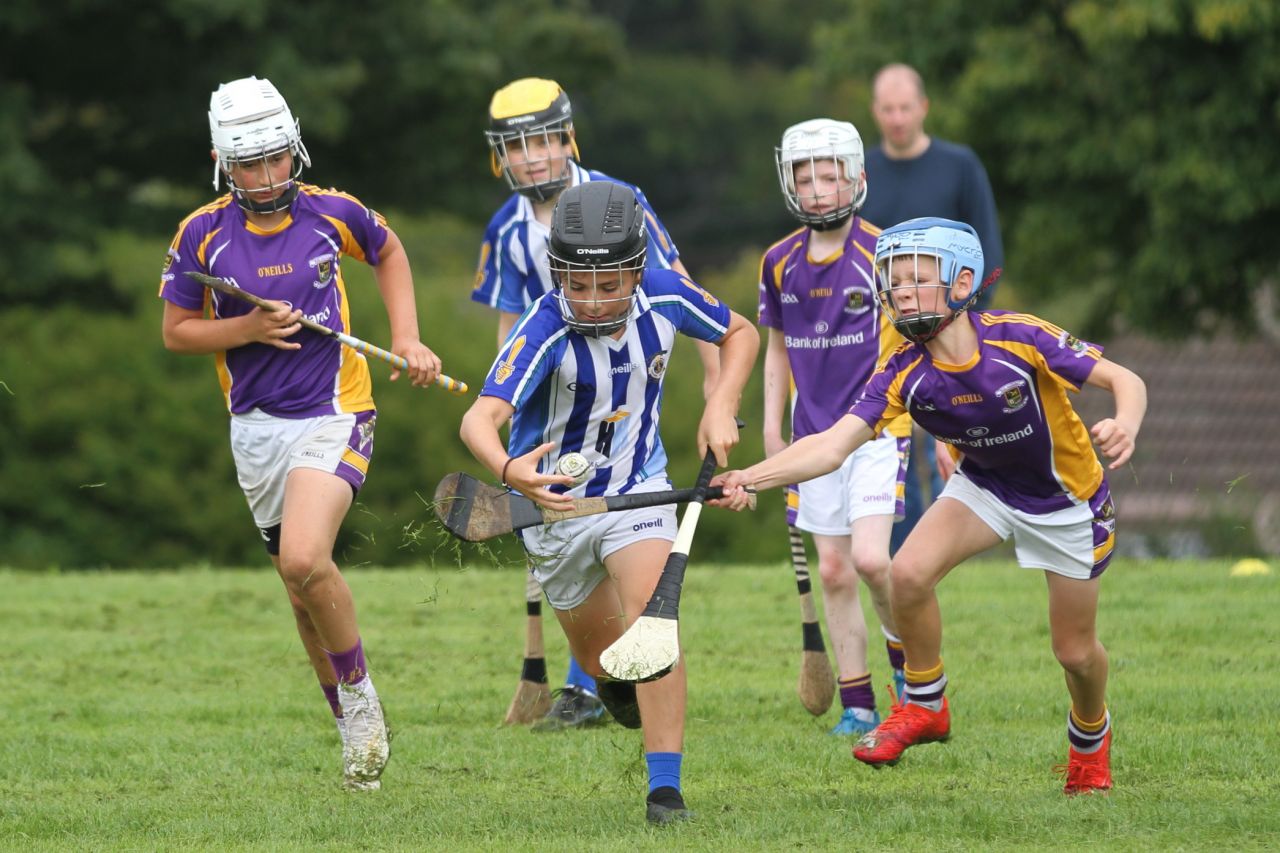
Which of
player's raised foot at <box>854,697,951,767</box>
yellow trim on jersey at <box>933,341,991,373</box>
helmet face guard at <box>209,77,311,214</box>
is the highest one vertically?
helmet face guard at <box>209,77,311,214</box>

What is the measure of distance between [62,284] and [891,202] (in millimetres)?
12463

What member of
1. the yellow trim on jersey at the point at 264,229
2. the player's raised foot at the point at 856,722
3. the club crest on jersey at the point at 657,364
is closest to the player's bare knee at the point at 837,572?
the player's raised foot at the point at 856,722

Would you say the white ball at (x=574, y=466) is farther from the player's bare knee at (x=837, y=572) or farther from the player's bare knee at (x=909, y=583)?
the player's bare knee at (x=837, y=572)

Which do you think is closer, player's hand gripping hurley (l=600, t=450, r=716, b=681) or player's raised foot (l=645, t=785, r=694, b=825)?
player's hand gripping hurley (l=600, t=450, r=716, b=681)

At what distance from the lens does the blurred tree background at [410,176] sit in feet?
46.0

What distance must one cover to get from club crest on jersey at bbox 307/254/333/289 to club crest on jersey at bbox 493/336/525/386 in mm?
1023

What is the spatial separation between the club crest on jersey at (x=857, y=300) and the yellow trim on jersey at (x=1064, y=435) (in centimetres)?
137

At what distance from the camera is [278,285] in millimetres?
6484

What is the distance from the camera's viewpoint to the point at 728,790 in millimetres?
6332

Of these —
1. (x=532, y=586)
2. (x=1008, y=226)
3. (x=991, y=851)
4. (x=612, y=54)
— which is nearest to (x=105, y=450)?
(x=612, y=54)

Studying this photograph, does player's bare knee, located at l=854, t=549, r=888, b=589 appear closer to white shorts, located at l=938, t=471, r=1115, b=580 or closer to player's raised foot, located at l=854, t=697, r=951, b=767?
player's raised foot, located at l=854, t=697, r=951, b=767

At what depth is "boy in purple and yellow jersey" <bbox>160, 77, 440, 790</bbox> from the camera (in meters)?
6.38

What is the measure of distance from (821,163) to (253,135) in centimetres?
209

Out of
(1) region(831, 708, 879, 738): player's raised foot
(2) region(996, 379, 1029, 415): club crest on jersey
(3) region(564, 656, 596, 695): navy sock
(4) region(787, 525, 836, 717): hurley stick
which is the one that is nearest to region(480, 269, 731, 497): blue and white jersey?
(2) region(996, 379, 1029, 415): club crest on jersey
